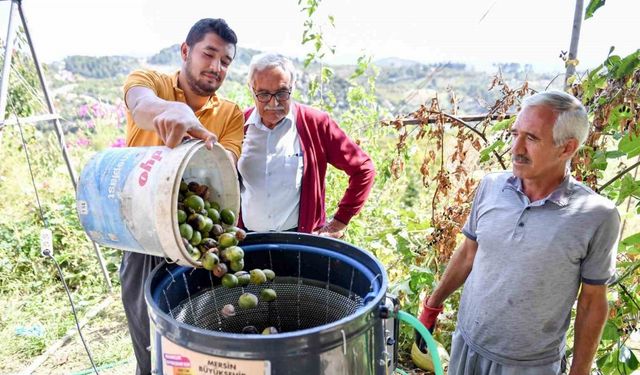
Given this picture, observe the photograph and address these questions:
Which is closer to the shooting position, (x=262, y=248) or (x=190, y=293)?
(x=190, y=293)

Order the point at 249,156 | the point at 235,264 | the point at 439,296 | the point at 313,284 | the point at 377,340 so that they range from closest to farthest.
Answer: the point at 377,340, the point at 235,264, the point at 313,284, the point at 439,296, the point at 249,156

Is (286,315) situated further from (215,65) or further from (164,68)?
(164,68)

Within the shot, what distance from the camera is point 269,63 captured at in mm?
2459

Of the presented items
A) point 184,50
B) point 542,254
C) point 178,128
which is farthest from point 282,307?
point 184,50

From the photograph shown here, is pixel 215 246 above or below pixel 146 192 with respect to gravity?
below

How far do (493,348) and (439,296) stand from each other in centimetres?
34

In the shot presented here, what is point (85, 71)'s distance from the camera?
10750 millimetres

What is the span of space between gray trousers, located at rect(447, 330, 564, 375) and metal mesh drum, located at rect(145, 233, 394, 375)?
0.57 meters

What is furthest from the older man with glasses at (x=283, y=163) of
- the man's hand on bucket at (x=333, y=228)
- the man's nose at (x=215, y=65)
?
the man's nose at (x=215, y=65)

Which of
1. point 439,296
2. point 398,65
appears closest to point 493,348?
point 439,296

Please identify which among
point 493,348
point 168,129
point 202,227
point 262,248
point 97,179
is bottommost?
point 493,348

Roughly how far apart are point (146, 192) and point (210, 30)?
1.00 meters

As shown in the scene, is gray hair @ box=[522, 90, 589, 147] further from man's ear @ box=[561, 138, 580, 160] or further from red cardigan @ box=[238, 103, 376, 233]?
red cardigan @ box=[238, 103, 376, 233]

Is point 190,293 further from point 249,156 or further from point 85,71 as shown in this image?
point 85,71
